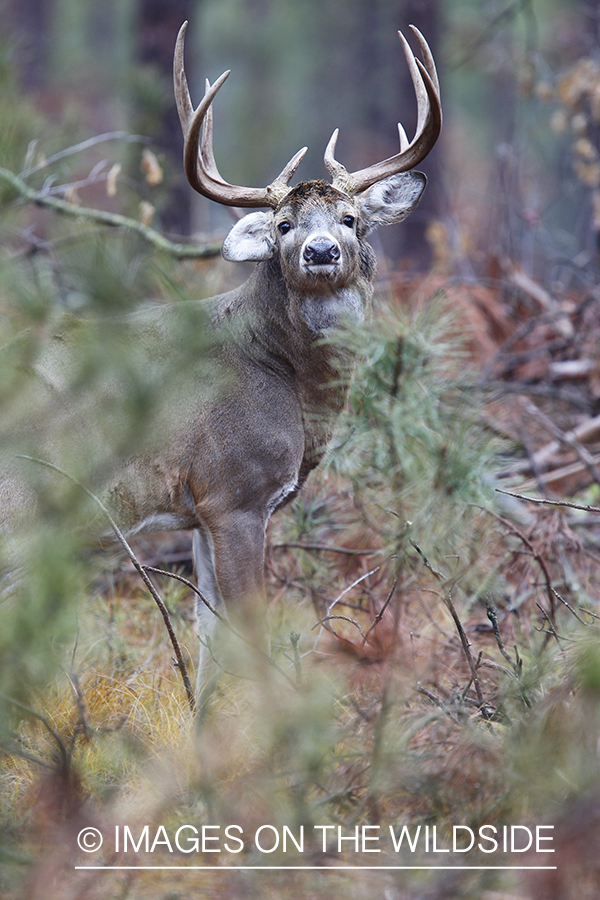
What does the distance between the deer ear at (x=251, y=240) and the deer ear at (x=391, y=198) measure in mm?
505

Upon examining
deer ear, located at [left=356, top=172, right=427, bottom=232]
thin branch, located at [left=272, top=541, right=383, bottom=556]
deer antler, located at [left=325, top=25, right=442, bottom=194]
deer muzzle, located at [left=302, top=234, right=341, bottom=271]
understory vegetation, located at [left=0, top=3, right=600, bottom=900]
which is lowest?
understory vegetation, located at [left=0, top=3, right=600, bottom=900]

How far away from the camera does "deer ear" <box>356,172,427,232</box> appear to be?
4.65 meters

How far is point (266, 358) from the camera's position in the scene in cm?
448

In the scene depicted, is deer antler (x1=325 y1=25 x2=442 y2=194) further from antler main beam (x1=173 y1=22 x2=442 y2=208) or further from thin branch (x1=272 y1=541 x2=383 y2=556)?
thin branch (x1=272 y1=541 x2=383 y2=556)

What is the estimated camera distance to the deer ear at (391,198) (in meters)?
4.65

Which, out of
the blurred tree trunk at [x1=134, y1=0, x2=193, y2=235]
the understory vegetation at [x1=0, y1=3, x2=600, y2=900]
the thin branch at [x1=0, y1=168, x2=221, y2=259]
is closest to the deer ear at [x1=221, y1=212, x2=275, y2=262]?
the understory vegetation at [x1=0, y1=3, x2=600, y2=900]

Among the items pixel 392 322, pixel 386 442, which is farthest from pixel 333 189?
pixel 386 442

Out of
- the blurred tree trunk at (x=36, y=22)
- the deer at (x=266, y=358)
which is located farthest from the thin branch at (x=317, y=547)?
the blurred tree trunk at (x=36, y=22)

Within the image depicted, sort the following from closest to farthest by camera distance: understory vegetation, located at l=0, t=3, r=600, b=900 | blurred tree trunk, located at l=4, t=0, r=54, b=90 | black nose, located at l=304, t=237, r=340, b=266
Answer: understory vegetation, located at l=0, t=3, r=600, b=900 < black nose, located at l=304, t=237, r=340, b=266 < blurred tree trunk, located at l=4, t=0, r=54, b=90

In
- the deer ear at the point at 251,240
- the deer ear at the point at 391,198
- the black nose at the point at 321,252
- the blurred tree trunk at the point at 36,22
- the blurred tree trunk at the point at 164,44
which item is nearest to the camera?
the black nose at the point at 321,252

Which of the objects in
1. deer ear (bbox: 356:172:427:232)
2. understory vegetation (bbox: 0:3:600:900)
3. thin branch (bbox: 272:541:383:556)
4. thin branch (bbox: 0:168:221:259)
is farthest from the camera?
thin branch (bbox: 0:168:221:259)

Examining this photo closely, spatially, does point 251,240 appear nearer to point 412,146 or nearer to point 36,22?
point 412,146

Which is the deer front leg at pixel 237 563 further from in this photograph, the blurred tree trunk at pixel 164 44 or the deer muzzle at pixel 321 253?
the blurred tree trunk at pixel 164 44

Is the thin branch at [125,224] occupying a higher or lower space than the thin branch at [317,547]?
higher
